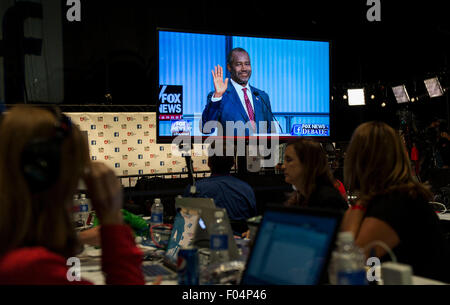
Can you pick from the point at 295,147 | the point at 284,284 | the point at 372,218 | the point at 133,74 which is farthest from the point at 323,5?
the point at 284,284

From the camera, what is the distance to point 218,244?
1940mm

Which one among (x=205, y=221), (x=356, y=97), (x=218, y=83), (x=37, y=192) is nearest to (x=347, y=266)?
(x=37, y=192)

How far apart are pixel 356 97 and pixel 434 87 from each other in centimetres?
193

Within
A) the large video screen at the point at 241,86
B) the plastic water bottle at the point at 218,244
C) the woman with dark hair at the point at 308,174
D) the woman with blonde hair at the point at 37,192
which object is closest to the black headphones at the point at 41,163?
the woman with blonde hair at the point at 37,192

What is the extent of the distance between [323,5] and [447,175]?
443cm

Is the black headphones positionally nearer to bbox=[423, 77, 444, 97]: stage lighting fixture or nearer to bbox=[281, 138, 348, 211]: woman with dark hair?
bbox=[281, 138, 348, 211]: woman with dark hair

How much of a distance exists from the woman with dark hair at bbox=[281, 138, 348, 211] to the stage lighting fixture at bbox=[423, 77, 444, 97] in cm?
947

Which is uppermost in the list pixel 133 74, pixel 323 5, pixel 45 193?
pixel 323 5

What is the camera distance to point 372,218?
6.52 ft

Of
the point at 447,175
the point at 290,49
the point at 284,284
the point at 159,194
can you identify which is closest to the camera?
the point at 284,284

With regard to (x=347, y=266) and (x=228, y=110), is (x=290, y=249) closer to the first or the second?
(x=347, y=266)

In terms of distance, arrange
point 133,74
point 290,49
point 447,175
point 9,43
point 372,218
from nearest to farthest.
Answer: point 372,218 → point 290,49 → point 447,175 → point 9,43 → point 133,74

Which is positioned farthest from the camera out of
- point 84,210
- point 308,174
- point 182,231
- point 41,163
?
point 84,210
